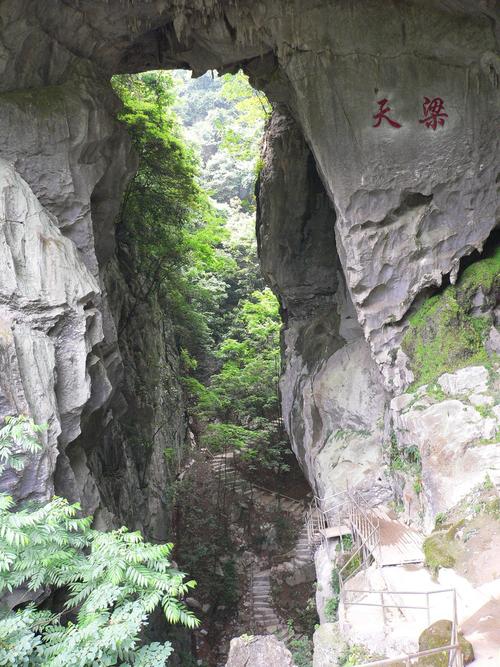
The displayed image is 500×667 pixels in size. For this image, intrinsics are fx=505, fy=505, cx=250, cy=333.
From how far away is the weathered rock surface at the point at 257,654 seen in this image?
6.45 meters

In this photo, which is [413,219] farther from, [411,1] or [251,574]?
[251,574]

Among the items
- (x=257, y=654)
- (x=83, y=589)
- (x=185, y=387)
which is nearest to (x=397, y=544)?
(x=257, y=654)

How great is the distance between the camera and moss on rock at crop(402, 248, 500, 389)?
9.26m

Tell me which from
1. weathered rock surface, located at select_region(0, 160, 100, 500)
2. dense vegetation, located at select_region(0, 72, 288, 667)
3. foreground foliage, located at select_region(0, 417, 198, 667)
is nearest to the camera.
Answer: foreground foliage, located at select_region(0, 417, 198, 667)

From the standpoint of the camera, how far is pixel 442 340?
9.52 meters

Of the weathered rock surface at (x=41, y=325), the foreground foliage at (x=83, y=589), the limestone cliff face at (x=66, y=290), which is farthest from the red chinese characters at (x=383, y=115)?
the foreground foliage at (x=83, y=589)

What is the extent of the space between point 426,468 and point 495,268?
14.7ft

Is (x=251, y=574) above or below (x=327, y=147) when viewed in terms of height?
below

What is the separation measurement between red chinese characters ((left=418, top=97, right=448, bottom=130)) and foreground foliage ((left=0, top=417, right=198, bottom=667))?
30.1 feet

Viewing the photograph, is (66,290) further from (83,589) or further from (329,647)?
(329,647)

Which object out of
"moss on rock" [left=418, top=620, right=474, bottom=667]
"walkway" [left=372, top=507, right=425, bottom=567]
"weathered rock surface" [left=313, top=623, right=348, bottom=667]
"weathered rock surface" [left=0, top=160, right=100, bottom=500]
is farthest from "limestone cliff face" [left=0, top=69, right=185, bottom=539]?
"moss on rock" [left=418, top=620, right=474, bottom=667]

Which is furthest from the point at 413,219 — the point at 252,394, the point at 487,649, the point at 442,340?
the point at 252,394

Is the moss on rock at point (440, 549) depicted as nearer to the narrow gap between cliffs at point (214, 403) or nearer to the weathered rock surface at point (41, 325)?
the weathered rock surface at point (41, 325)

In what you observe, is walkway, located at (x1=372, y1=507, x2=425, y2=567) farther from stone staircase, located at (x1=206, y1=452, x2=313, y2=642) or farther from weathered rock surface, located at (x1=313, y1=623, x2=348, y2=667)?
stone staircase, located at (x1=206, y1=452, x2=313, y2=642)
